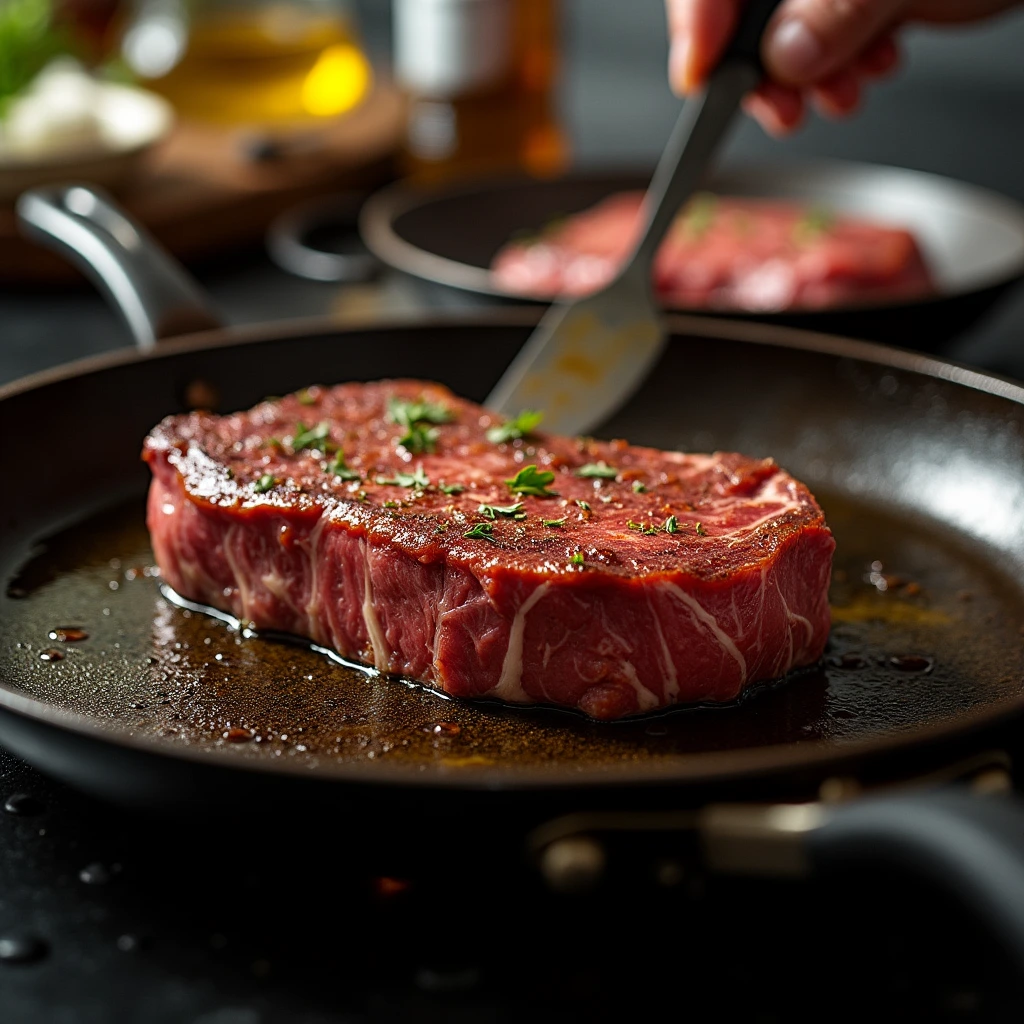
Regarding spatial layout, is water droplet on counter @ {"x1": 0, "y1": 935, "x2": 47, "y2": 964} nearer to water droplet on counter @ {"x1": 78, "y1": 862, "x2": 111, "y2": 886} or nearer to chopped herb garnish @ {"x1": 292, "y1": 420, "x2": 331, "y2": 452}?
water droplet on counter @ {"x1": 78, "y1": 862, "x2": 111, "y2": 886}

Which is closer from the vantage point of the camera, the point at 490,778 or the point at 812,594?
the point at 490,778

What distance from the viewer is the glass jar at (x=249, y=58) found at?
16.8 ft

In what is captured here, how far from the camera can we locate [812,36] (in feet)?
9.22

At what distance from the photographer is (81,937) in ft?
5.08

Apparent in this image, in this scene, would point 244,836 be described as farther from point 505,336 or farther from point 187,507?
point 505,336

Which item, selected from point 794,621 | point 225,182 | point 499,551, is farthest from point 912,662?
point 225,182

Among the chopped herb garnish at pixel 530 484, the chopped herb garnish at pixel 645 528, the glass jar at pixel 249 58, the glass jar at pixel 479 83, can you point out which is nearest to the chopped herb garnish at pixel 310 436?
the chopped herb garnish at pixel 530 484

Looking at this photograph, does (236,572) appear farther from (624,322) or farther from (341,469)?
(624,322)

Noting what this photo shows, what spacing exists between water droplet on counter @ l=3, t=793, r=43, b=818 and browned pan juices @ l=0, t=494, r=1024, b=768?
0.16 meters

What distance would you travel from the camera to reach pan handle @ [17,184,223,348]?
2857 millimetres

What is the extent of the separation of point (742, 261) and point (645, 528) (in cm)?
188

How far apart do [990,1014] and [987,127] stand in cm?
599

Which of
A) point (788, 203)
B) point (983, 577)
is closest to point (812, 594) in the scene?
point (983, 577)

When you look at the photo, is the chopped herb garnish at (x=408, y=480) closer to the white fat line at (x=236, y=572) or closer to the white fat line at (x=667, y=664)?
the white fat line at (x=236, y=572)
